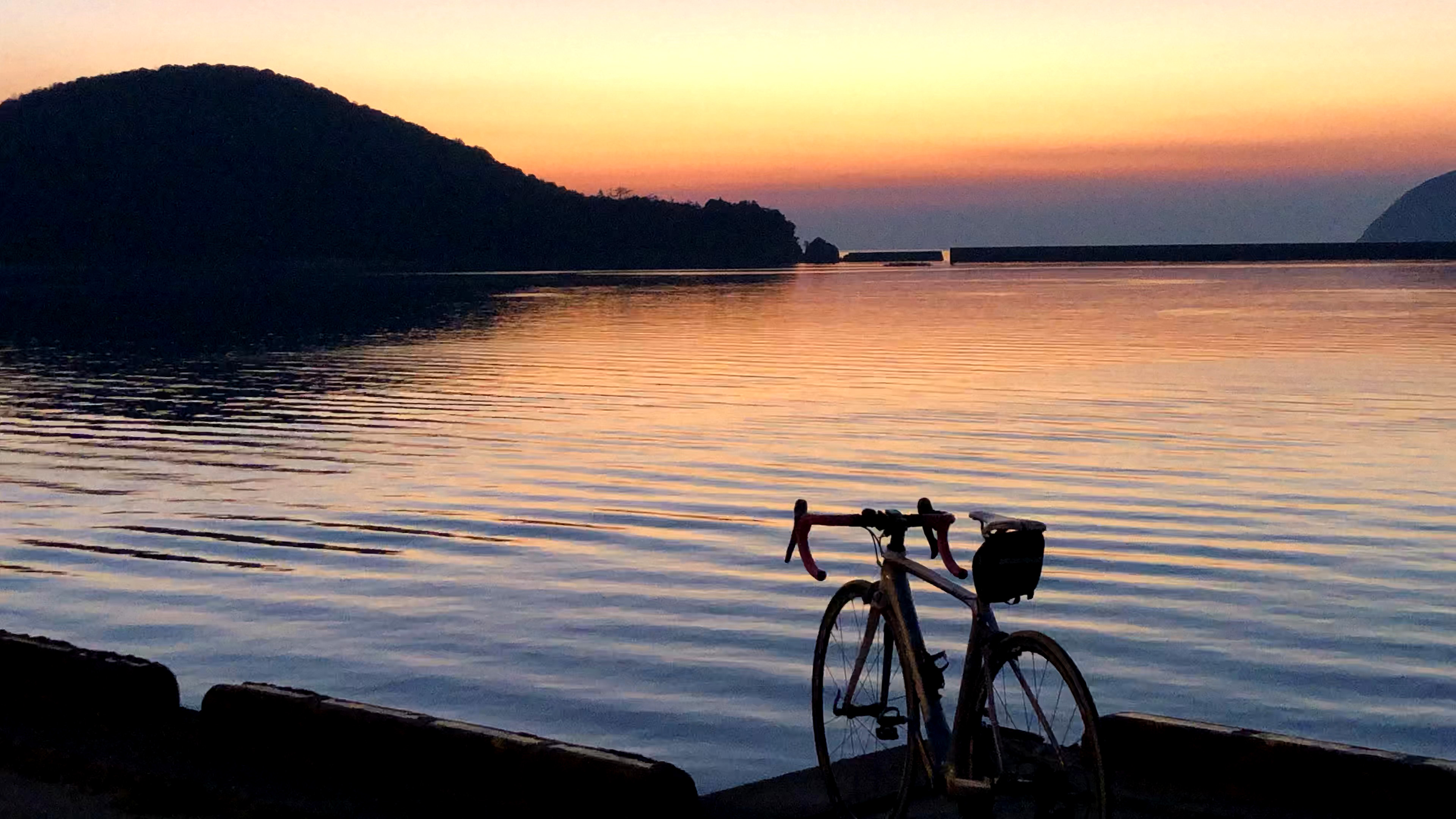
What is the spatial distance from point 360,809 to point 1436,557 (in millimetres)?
9991

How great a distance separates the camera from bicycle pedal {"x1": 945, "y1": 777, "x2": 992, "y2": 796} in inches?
204

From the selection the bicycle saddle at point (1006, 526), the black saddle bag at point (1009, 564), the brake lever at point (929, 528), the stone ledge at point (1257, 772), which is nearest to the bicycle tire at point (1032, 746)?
the black saddle bag at point (1009, 564)

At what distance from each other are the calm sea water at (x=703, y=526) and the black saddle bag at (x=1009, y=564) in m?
3.04

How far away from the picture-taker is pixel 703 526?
15203 mm

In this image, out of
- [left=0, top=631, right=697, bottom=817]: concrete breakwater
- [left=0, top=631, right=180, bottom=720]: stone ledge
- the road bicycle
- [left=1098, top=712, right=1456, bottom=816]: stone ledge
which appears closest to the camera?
the road bicycle

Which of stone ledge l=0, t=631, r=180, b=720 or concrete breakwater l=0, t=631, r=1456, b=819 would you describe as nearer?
concrete breakwater l=0, t=631, r=1456, b=819

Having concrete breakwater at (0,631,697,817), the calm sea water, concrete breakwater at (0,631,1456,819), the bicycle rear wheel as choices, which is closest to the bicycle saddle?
the bicycle rear wheel

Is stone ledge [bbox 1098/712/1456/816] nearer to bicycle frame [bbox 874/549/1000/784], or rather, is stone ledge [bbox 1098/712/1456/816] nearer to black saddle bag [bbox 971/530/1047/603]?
bicycle frame [bbox 874/549/1000/784]

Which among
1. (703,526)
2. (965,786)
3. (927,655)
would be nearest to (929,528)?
(927,655)

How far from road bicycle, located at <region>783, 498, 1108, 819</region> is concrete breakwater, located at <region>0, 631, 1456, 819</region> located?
0.84 feet

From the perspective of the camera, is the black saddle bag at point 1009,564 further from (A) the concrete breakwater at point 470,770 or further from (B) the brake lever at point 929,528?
(A) the concrete breakwater at point 470,770

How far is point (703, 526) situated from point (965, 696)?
9976mm

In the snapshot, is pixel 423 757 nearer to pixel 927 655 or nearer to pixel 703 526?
pixel 927 655

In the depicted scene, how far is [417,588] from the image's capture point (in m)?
12.3
